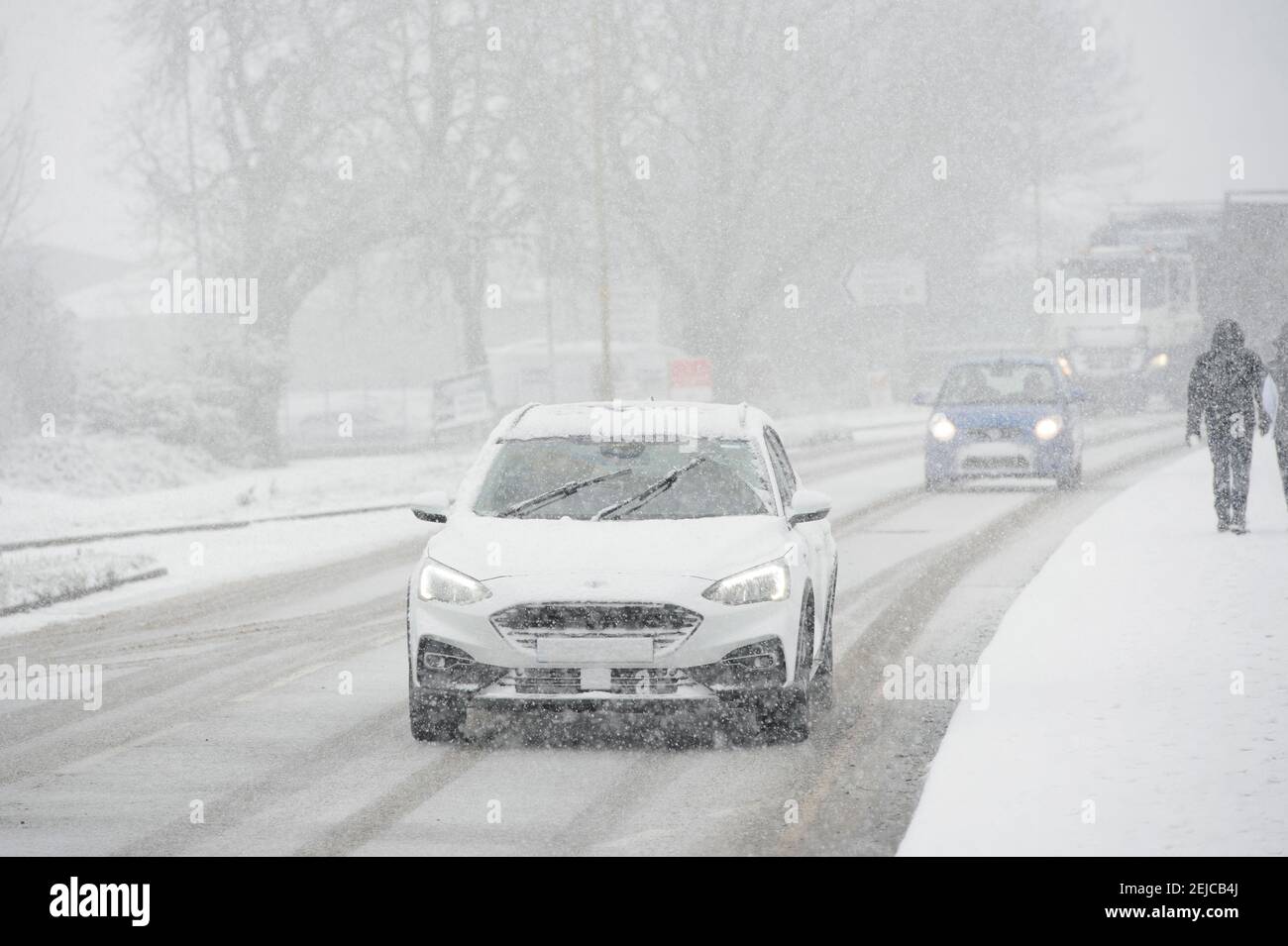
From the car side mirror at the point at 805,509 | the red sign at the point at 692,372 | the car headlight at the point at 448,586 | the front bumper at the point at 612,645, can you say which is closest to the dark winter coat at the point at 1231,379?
the car side mirror at the point at 805,509

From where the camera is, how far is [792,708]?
8.94 meters

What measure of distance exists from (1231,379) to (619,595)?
966 cm

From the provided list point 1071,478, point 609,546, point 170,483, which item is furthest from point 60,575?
point 170,483

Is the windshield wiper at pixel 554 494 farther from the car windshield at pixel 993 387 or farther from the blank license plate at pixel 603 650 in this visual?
the car windshield at pixel 993 387

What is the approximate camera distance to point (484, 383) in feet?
137

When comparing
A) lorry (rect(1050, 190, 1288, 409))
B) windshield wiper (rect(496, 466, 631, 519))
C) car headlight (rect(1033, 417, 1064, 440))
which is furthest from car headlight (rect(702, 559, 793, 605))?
lorry (rect(1050, 190, 1288, 409))

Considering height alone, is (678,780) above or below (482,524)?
below

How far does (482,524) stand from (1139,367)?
35.5 metres

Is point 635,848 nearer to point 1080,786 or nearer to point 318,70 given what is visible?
point 1080,786

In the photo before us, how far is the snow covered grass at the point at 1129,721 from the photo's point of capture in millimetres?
6941

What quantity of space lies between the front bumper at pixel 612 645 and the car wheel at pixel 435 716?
25 cm

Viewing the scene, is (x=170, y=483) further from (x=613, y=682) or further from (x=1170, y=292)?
(x=613, y=682)
